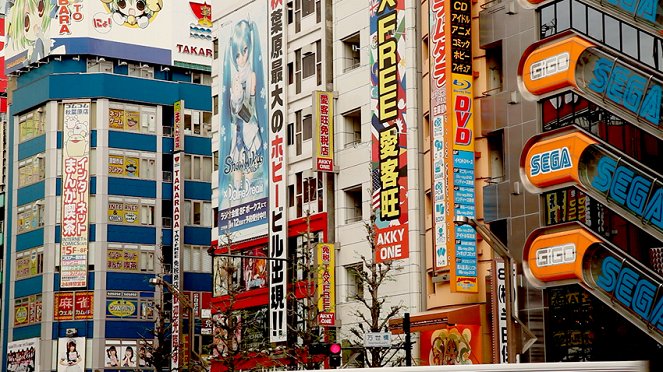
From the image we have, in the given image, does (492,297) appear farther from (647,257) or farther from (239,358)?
(239,358)

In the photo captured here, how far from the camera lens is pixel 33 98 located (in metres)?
95.4

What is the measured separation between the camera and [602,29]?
43938mm

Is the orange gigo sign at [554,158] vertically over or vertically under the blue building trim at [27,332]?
over

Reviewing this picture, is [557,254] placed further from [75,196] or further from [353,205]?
[75,196]

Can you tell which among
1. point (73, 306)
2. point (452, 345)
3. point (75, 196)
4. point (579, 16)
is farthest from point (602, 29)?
point (73, 306)

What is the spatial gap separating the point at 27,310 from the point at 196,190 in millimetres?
14540

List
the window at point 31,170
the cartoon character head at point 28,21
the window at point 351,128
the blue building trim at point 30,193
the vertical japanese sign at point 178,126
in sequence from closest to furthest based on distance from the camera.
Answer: the window at point 351,128 → the vertical japanese sign at point 178,126 → the blue building trim at point 30,193 → the window at point 31,170 → the cartoon character head at point 28,21

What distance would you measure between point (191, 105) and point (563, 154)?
177 ft

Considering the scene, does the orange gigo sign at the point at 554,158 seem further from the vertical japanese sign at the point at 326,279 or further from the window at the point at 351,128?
the window at the point at 351,128

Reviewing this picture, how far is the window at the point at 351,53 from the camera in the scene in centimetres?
6272

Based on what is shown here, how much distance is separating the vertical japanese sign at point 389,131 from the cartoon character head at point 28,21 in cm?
4241

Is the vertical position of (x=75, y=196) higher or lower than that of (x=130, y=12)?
lower

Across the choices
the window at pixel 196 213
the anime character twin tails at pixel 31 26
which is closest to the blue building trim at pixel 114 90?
the anime character twin tails at pixel 31 26

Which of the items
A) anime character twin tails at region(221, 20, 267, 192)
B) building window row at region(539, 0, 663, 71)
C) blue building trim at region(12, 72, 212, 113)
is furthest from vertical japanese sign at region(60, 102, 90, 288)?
building window row at region(539, 0, 663, 71)
